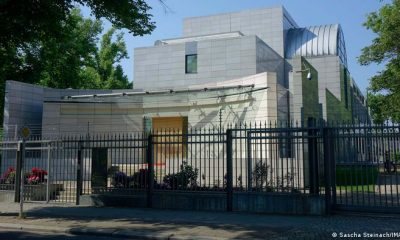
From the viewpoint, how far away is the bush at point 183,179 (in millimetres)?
14039

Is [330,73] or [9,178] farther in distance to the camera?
[330,73]

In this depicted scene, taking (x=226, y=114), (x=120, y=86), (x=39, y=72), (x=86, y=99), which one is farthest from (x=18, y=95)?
(x=120, y=86)

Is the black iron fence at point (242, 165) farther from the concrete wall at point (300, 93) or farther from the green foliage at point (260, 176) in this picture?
the concrete wall at point (300, 93)

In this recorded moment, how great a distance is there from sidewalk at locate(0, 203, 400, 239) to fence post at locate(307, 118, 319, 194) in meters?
0.97

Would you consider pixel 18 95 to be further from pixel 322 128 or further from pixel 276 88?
pixel 322 128

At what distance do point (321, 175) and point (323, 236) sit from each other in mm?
3563

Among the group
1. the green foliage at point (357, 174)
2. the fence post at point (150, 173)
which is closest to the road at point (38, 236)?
the fence post at point (150, 173)

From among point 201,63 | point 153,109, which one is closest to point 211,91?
point 153,109

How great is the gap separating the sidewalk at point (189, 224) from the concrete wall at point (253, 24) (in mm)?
31914

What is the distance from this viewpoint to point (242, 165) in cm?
1477

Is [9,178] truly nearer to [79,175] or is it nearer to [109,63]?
[79,175]

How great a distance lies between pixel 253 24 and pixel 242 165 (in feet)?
102

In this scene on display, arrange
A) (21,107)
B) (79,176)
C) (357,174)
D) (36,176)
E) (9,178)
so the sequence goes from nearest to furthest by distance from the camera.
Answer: (357,174) → (79,176) → (36,176) → (9,178) → (21,107)

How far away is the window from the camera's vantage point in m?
34.3
